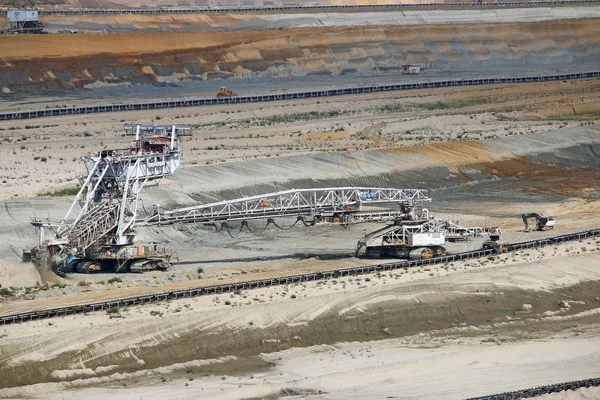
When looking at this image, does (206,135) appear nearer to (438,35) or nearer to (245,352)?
(245,352)

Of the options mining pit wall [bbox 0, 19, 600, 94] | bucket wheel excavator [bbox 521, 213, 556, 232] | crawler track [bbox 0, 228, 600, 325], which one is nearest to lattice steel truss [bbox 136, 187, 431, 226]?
crawler track [bbox 0, 228, 600, 325]

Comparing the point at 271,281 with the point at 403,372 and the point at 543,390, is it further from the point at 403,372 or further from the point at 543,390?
the point at 543,390

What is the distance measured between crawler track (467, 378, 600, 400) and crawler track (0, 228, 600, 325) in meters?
18.2

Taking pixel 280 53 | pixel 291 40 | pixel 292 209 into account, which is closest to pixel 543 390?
pixel 292 209

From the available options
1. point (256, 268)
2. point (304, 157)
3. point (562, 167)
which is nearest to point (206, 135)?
point (304, 157)

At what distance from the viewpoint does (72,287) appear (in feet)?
272

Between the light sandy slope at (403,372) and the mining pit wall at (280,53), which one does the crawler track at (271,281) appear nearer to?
the light sandy slope at (403,372)

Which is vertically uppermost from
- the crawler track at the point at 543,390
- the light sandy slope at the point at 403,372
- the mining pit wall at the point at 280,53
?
the mining pit wall at the point at 280,53

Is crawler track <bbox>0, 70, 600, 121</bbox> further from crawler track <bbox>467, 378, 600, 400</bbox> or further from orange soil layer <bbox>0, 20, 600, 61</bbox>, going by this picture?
crawler track <bbox>467, 378, 600, 400</bbox>

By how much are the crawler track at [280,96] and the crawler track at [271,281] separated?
177 feet

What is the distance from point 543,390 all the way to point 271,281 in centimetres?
1962

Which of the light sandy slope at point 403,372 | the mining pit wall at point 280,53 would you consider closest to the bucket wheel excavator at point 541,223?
the light sandy slope at point 403,372

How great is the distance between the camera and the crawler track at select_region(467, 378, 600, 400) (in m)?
65.7

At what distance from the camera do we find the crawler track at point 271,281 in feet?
244
